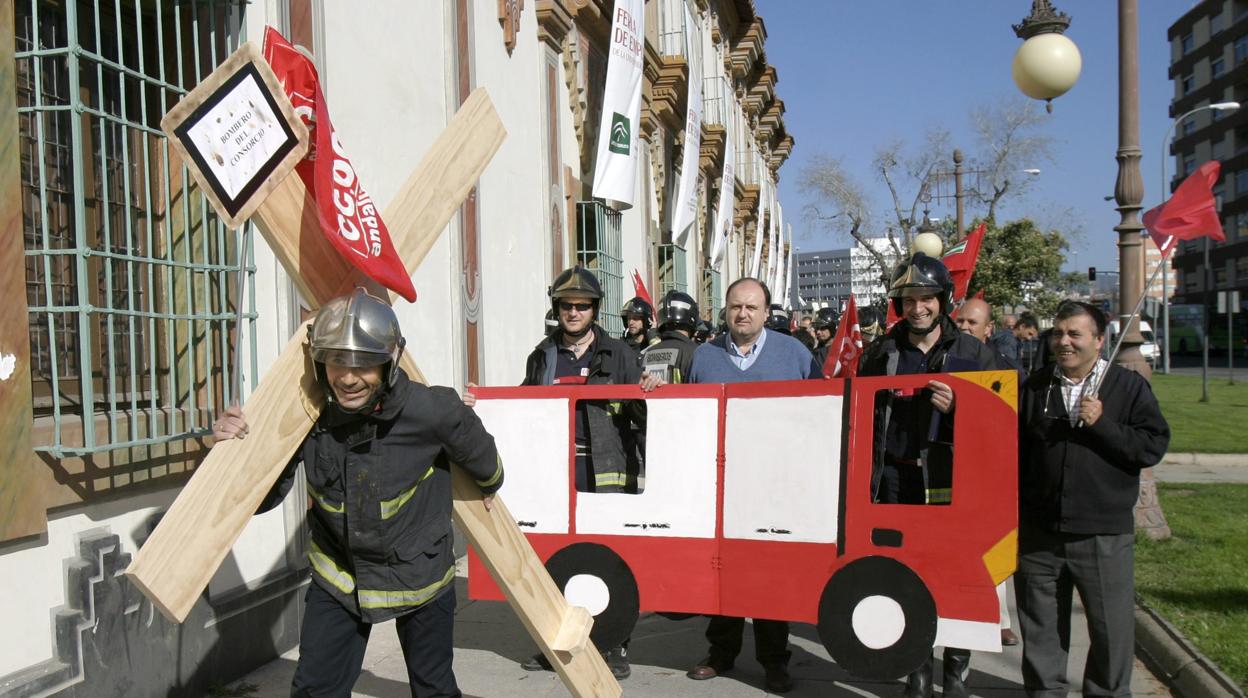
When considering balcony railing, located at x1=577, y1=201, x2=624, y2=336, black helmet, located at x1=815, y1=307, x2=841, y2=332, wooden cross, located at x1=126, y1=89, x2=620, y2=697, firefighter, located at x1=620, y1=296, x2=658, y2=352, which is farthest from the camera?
black helmet, located at x1=815, y1=307, x2=841, y2=332

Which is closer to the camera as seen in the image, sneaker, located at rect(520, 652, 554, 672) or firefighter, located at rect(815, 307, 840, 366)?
sneaker, located at rect(520, 652, 554, 672)

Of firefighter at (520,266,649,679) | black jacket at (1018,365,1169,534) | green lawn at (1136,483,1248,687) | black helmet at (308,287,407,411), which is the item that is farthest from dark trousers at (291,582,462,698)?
green lawn at (1136,483,1248,687)

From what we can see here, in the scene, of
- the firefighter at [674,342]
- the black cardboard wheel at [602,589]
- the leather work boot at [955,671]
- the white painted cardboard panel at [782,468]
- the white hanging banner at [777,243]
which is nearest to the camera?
the white painted cardboard panel at [782,468]

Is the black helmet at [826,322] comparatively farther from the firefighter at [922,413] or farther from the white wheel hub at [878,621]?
the white wheel hub at [878,621]

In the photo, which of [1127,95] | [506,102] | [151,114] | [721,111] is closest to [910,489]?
[151,114]

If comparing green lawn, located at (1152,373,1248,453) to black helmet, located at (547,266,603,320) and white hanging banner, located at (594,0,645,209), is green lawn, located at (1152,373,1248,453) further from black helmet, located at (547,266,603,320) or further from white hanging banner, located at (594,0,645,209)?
black helmet, located at (547,266,603,320)

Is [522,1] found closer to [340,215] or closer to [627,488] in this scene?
[627,488]

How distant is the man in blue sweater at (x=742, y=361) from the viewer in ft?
17.4

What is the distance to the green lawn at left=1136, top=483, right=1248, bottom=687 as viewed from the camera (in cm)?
544

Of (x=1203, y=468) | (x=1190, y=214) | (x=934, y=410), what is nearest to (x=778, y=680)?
(x=934, y=410)

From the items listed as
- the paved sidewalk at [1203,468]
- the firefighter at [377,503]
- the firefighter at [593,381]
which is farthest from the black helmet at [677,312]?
the paved sidewalk at [1203,468]

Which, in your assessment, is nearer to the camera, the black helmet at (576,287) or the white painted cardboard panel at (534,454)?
the white painted cardboard panel at (534,454)

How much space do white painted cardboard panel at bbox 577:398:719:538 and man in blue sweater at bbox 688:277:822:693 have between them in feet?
1.57

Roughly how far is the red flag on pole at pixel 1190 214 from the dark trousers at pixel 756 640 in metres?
2.67
